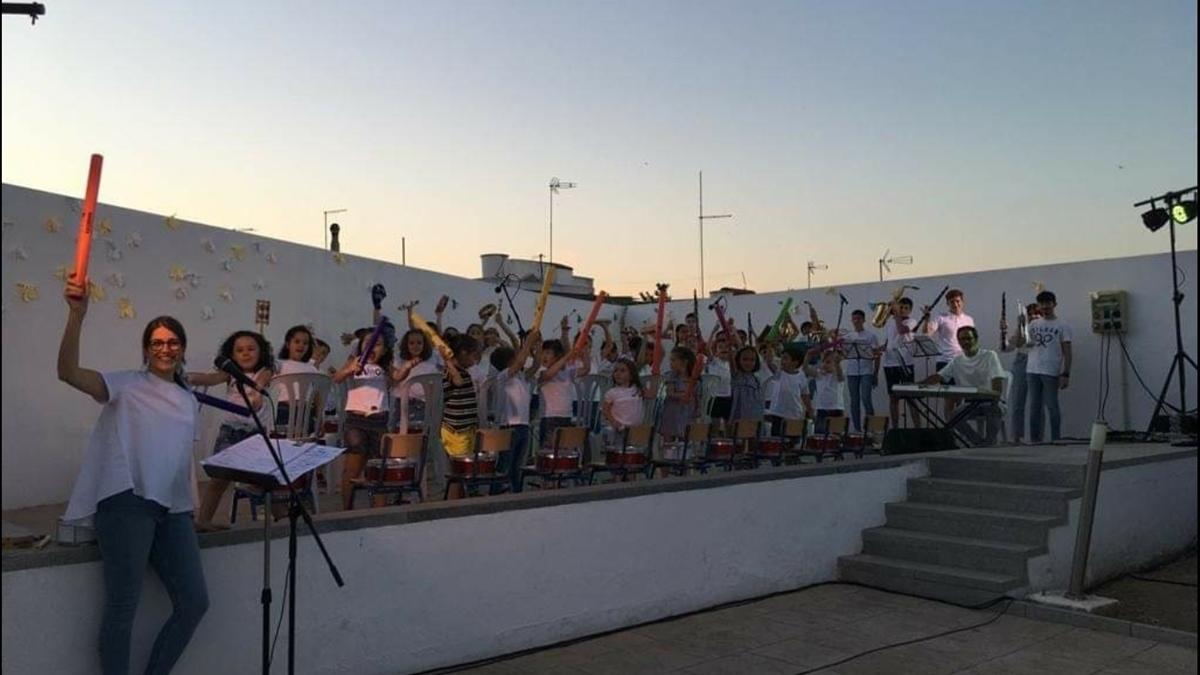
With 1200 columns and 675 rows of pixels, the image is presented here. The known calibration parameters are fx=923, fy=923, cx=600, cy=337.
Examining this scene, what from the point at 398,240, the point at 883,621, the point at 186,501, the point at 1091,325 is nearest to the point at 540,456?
the point at 883,621

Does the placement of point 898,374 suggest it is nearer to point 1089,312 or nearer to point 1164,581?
point 1089,312

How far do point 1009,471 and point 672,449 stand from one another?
2668mm

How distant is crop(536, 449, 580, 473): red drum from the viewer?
6383 millimetres

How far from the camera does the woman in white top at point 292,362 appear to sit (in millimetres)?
6617

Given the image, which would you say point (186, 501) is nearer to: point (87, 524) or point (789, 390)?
point (87, 524)

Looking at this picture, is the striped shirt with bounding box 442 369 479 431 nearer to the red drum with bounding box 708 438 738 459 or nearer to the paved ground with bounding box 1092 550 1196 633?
the red drum with bounding box 708 438 738 459

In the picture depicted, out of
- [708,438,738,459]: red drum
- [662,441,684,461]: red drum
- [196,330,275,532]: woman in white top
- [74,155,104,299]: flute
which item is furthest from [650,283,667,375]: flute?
[74,155,104,299]: flute

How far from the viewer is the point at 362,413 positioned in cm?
650

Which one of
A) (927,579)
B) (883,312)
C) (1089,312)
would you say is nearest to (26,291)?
(927,579)

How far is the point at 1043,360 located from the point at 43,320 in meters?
9.99

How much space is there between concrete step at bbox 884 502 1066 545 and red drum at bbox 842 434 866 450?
1.84 metres

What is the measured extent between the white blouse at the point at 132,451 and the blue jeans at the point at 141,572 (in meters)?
0.05

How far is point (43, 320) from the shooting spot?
7.25 m

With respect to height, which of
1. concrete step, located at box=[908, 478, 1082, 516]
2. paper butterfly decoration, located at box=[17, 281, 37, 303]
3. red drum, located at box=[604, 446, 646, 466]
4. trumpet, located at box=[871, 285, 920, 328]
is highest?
trumpet, located at box=[871, 285, 920, 328]
